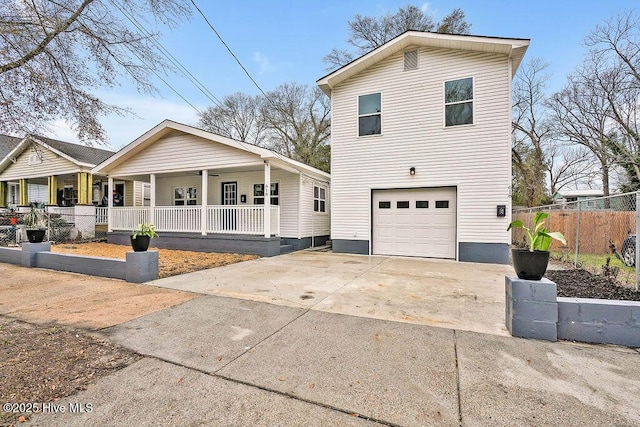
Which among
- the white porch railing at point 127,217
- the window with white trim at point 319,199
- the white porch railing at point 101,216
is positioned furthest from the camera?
the white porch railing at point 101,216

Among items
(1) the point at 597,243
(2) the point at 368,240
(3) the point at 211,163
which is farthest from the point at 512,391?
(3) the point at 211,163

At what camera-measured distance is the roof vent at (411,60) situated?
952cm

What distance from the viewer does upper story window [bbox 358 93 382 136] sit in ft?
32.7

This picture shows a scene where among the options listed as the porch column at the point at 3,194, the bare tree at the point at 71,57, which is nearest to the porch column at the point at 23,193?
the porch column at the point at 3,194

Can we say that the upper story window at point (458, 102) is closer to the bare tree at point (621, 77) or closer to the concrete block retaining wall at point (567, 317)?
the concrete block retaining wall at point (567, 317)

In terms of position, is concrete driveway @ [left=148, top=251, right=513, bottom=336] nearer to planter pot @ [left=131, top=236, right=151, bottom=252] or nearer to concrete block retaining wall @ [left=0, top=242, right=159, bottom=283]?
concrete block retaining wall @ [left=0, top=242, right=159, bottom=283]

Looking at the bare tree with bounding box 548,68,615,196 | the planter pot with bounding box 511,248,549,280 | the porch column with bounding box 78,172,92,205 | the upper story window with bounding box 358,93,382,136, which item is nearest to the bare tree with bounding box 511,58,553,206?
the bare tree with bounding box 548,68,615,196

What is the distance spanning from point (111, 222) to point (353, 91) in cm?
1138

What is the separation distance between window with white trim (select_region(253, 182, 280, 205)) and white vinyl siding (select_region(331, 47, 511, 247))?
2.62m

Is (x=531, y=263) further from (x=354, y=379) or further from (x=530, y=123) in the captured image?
(x=530, y=123)

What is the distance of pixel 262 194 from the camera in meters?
12.2

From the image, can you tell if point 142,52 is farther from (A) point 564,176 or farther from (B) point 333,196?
(A) point 564,176

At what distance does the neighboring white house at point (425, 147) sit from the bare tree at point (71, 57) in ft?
18.2

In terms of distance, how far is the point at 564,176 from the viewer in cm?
2491
